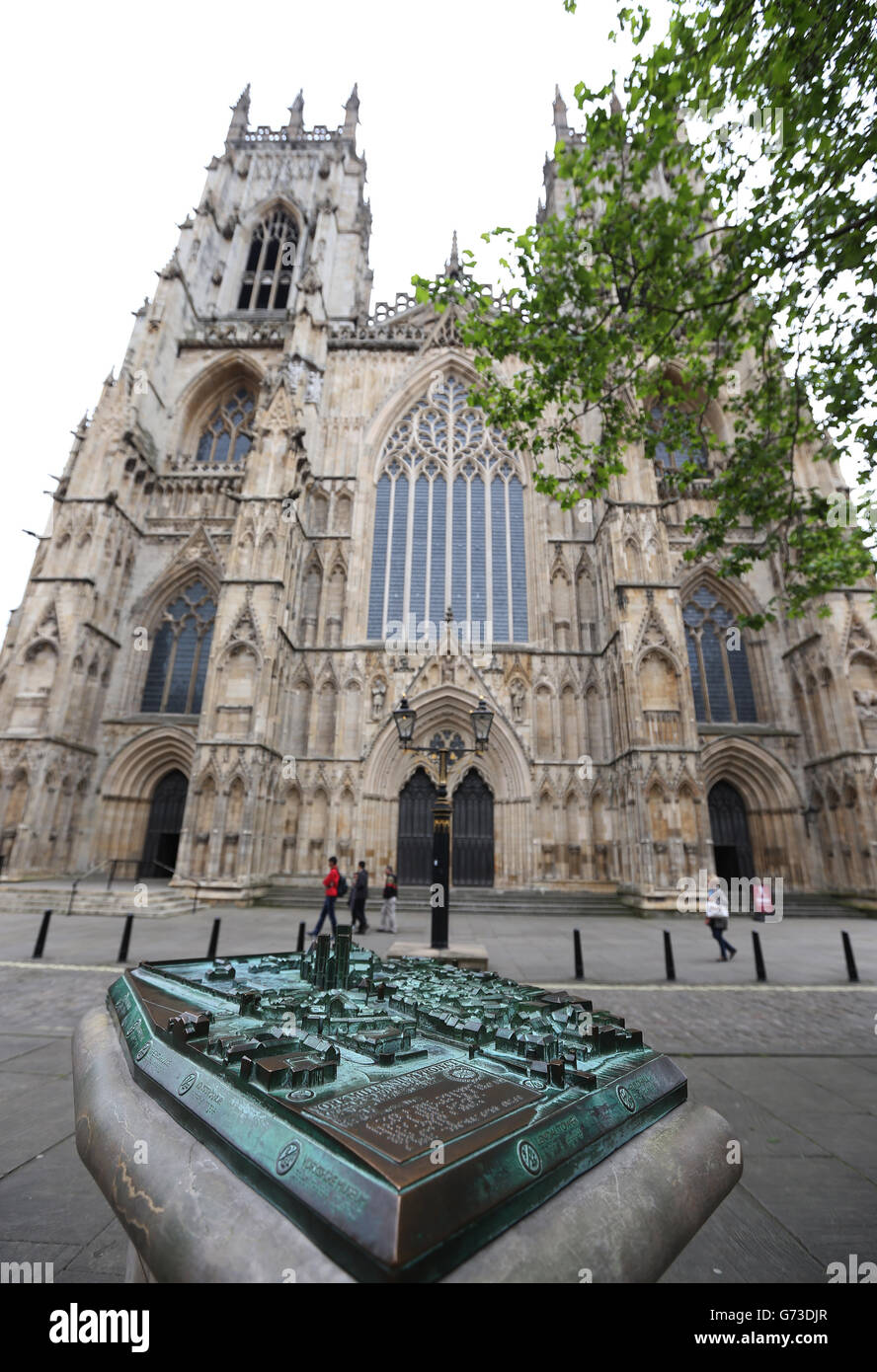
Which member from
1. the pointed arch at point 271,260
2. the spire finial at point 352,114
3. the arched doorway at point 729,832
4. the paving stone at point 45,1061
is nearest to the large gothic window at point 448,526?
the arched doorway at point 729,832

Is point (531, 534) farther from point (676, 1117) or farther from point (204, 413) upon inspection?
point (676, 1117)

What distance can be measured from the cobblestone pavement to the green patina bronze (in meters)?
0.95

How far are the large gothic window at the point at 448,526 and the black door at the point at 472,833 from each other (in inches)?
198

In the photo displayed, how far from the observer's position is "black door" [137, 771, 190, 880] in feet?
59.7

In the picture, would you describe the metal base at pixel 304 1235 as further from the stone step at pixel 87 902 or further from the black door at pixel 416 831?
the black door at pixel 416 831

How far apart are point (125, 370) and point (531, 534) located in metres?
15.9

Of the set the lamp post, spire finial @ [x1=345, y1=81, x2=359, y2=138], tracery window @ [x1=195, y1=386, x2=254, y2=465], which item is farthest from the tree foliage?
spire finial @ [x1=345, y1=81, x2=359, y2=138]

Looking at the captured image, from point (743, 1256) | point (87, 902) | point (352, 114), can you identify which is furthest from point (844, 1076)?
point (352, 114)

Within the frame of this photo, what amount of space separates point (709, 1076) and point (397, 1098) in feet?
12.5

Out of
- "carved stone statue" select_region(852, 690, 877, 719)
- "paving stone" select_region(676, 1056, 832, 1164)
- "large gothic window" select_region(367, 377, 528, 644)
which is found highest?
"large gothic window" select_region(367, 377, 528, 644)

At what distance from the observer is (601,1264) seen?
3.34 feet

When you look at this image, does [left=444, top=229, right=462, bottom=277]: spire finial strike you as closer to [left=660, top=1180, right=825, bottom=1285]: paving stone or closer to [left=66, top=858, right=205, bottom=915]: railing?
[left=66, top=858, right=205, bottom=915]: railing

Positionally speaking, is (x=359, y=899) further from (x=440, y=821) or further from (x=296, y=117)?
(x=296, y=117)

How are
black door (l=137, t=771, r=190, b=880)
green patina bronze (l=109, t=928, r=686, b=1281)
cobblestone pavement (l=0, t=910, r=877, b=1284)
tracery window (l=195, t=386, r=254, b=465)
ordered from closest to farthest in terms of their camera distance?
green patina bronze (l=109, t=928, r=686, b=1281) → cobblestone pavement (l=0, t=910, r=877, b=1284) → black door (l=137, t=771, r=190, b=880) → tracery window (l=195, t=386, r=254, b=465)
